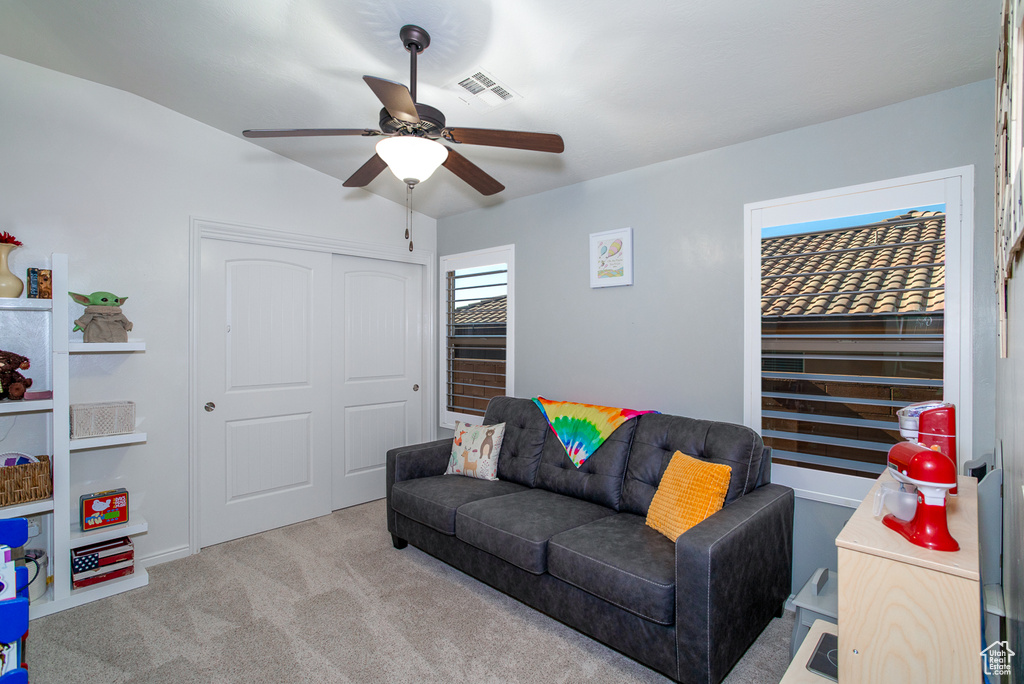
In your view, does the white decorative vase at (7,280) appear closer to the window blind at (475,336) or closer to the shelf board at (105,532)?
the shelf board at (105,532)

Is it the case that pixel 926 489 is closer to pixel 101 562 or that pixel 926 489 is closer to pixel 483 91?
pixel 483 91

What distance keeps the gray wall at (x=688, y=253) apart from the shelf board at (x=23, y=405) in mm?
2689

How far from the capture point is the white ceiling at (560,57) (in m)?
1.76

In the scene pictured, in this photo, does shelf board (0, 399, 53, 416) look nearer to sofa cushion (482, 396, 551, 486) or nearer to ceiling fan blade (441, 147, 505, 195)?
ceiling fan blade (441, 147, 505, 195)

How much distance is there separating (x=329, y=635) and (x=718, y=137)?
308 centimetres

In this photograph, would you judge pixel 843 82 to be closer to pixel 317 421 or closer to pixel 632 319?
pixel 632 319

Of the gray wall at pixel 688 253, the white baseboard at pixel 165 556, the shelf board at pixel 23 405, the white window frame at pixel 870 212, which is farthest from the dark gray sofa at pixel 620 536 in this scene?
the shelf board at pixel 23 405

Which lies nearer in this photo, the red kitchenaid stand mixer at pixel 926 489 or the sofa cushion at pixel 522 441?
the red kitchenaid stand mixer at pixel 926 489

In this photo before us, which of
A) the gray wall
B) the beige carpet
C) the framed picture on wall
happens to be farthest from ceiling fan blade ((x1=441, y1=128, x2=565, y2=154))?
the beige carpet

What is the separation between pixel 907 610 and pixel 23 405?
3.41 meters

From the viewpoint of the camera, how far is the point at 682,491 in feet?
7.24

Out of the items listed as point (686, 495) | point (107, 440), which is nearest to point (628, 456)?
point (686, 495)

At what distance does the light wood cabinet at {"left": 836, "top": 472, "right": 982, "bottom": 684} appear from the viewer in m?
1.00

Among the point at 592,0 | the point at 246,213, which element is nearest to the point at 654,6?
the point at 592,0
